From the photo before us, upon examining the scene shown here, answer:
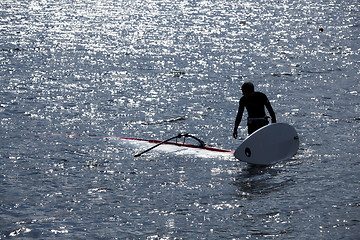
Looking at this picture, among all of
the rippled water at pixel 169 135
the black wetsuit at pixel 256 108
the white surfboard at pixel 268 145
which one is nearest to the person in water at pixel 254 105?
the black wetsuit at pixel 256 108

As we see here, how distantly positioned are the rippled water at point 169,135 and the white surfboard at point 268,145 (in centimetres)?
37

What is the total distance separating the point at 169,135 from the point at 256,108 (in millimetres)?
6388

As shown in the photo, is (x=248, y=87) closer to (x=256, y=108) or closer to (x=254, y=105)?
(x=254, y=105)

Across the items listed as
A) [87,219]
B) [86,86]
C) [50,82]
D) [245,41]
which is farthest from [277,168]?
[245,41]

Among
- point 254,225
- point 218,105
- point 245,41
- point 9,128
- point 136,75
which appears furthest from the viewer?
point 245,41

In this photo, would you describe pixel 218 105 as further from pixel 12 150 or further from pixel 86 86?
pixel 12 150

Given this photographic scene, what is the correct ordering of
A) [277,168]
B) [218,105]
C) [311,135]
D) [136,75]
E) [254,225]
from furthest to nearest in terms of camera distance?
[136,75], [218,105], [311,135], [277,168], [254,225]

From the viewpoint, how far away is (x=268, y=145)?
1617 cm

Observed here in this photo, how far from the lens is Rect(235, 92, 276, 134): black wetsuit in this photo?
51.2 feet

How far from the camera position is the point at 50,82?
3284 centimetres

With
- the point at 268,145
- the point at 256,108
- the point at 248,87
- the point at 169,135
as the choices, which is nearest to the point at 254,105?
the point at 256,108

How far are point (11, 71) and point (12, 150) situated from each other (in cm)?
1813

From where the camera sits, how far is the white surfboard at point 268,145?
16.0 m

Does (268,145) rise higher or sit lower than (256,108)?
lower
